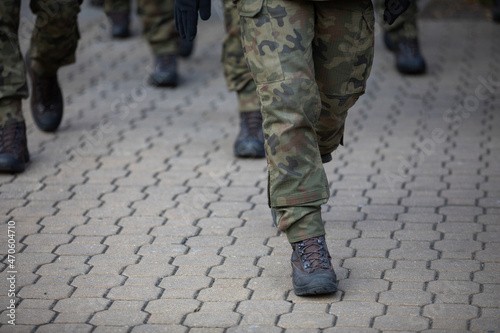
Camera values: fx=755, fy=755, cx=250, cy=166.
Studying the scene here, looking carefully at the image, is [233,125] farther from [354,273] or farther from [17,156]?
[354,273]

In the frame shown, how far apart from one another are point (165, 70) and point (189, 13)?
3.51 m

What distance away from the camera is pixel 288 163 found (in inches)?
118

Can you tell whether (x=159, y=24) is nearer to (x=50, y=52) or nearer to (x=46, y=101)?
(x=46, y=101)

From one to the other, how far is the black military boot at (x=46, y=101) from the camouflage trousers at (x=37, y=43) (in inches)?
3.1

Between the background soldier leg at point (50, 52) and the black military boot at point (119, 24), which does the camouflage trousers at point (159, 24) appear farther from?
the black military boot at point (119, 24)

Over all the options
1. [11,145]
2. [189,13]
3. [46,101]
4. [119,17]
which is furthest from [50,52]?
[119,17]

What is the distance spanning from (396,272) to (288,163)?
0.73 meters

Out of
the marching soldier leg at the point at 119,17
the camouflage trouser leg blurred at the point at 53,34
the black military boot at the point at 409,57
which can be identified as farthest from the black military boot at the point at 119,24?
the camouflage trouser leg blurred at the point at 53,34

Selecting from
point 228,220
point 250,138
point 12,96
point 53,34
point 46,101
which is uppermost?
point 53,34

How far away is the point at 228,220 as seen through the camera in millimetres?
3900

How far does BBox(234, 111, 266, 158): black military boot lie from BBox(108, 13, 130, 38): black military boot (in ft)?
13.0

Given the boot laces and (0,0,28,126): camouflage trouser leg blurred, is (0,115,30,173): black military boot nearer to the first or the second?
(0,0,28,126): camouflage trouser leg blurred

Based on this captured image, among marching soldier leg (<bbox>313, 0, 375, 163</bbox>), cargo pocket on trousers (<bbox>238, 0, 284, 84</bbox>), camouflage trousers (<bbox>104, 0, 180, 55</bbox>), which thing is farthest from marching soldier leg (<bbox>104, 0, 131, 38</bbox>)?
cargo pocket on trousers (<bbox>238, 0, 284, 84</bbox>)

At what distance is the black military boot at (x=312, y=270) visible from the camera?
299 cm
